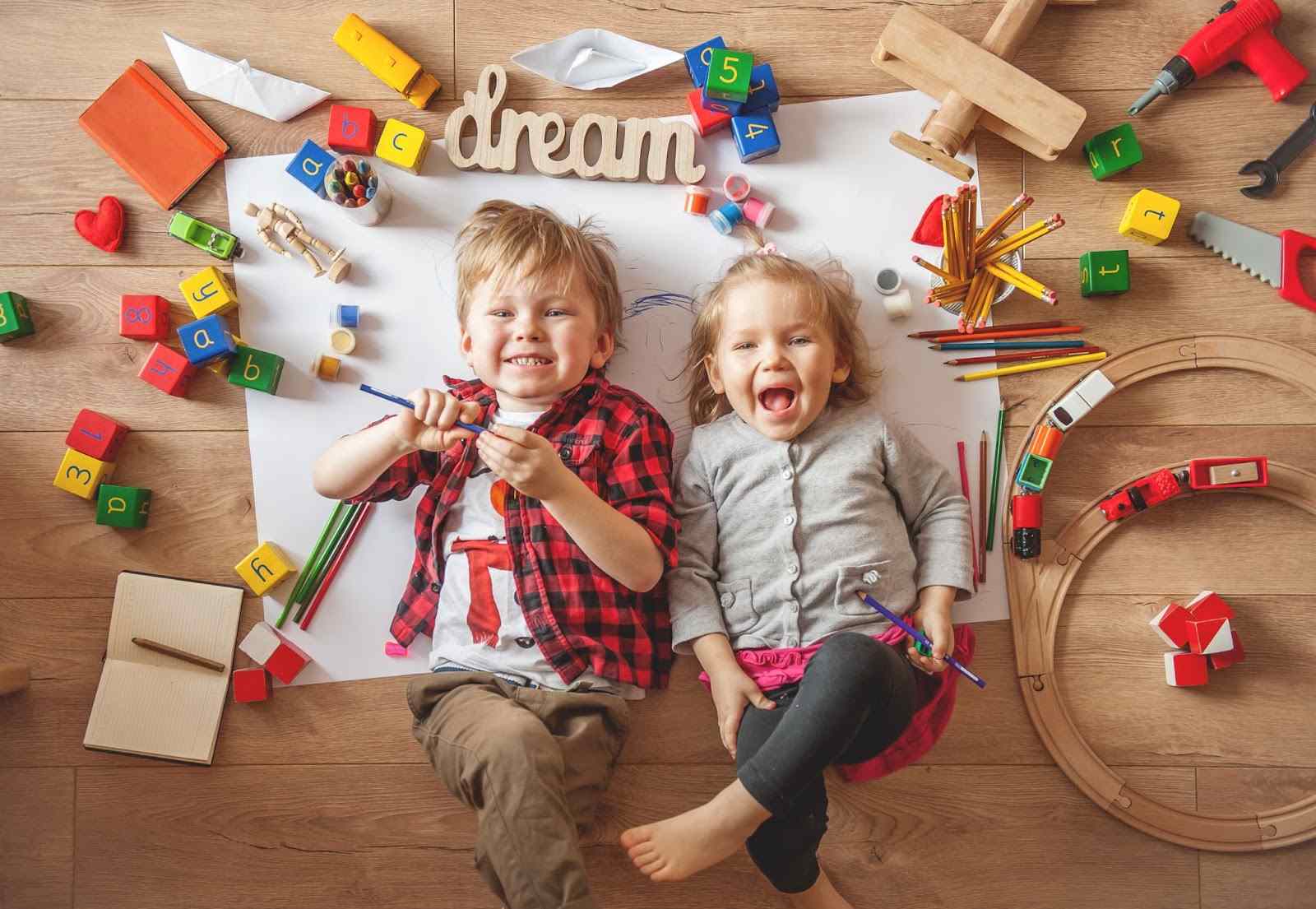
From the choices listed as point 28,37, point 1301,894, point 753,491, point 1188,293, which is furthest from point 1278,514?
point 28,37

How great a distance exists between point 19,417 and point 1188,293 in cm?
167

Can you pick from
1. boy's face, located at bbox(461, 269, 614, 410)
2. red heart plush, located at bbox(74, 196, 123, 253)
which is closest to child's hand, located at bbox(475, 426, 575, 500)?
boy's face, located at bbox(461, 269, 614, 410)

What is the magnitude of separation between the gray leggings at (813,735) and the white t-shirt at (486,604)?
22 cm

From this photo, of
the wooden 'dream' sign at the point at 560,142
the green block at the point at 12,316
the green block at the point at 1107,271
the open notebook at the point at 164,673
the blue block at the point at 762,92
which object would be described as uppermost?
the blue block at the point at 762,92

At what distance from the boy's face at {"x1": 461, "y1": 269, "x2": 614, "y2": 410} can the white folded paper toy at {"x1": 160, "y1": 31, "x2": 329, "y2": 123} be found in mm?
434

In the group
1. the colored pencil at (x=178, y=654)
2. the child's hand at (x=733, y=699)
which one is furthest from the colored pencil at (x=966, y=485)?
the colored pencil at (x=178, y=654)

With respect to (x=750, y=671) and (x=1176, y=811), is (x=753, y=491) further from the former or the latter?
(x=1176, y=811)

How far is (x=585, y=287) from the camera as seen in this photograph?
1161mm

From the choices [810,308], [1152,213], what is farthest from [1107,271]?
[810,308]

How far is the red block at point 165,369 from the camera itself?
4.10ft

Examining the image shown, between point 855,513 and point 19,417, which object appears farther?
point 19,417

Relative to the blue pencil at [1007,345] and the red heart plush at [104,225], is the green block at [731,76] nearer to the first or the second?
the blue pencil at [1007,345]

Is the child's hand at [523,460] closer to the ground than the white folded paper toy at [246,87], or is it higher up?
closer to the ground

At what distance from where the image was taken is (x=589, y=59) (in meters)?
1.29
